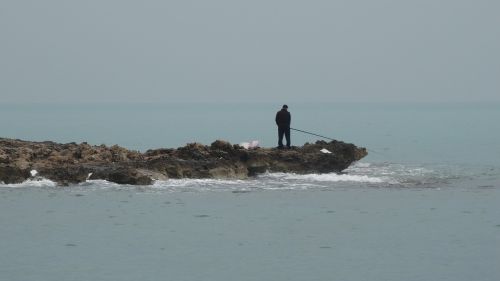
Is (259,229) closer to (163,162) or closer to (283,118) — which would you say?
(163,162)

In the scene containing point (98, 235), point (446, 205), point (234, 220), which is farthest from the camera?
point (446, 205)

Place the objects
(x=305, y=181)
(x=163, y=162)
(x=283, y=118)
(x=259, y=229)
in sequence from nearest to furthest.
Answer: (x=259, y=229), (x=163, y=162), (x=305, y=181), (x=283, y=118)

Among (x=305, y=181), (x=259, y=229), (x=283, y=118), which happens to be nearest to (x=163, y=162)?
(x=305, y=181)

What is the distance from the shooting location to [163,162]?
38.6m

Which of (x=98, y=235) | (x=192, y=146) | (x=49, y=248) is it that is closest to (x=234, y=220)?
(x=98, y=235)

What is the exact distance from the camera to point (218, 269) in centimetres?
2417

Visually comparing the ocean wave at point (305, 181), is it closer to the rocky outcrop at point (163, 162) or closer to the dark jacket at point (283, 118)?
the rocky outcrop at point (163, 162)

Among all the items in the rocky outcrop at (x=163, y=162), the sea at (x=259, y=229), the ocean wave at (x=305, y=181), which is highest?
the rocky outcrop at (x=163, y=162)

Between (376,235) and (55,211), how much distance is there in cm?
1147

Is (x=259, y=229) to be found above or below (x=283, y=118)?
below

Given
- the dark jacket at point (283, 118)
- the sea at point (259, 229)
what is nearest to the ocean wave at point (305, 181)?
the sea at point (259, 229)

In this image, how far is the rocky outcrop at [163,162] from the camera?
37.3 metres

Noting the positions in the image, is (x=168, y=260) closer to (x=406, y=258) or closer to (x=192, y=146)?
(x=406, y=258)

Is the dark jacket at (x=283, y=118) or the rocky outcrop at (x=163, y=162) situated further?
the dark jacket at (x=283, y=118)
